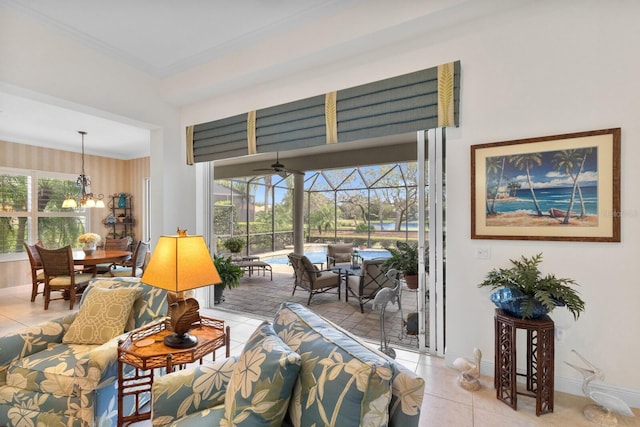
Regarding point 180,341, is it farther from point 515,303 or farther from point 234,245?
point 234,245

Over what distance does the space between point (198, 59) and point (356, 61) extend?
1.78m

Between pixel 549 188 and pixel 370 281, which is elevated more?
pixel 549 188

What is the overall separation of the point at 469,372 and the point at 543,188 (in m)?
1.46

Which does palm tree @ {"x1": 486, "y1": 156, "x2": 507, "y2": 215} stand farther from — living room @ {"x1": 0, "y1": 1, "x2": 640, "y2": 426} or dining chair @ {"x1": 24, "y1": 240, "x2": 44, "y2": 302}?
dining chair @ {"x1": 24, "y1": 240, "x2": 44, "y2": 302}

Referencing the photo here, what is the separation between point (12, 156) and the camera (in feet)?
18.1

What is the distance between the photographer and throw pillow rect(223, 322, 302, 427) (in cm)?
113

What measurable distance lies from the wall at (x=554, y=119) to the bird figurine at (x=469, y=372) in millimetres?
166

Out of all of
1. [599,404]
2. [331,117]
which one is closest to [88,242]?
[331,117]

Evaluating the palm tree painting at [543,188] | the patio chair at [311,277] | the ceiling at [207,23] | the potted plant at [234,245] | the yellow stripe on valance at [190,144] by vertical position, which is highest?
the ceiling at [207,23]

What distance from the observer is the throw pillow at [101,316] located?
2035 mm

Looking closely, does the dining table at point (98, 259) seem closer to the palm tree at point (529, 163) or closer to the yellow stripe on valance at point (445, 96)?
the yellow stripe on valance at point (445, 96)

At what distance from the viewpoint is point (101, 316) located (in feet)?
6.86

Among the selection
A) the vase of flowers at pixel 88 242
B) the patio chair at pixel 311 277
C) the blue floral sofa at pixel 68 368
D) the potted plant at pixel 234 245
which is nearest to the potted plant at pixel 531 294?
the blue floral sofa at pixel 68 368

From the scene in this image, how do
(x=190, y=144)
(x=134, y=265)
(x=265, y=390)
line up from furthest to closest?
(x=134, y=265)
(x=190, y=144)
(x=265, y=390)
